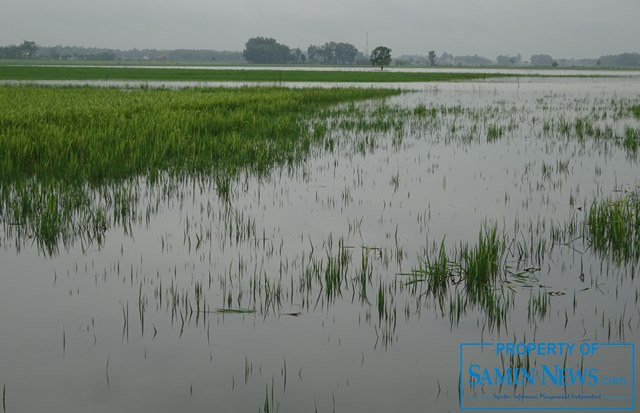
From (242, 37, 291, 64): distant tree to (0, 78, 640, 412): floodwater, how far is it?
177 m

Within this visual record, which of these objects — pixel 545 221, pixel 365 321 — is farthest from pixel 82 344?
pixel 545 221

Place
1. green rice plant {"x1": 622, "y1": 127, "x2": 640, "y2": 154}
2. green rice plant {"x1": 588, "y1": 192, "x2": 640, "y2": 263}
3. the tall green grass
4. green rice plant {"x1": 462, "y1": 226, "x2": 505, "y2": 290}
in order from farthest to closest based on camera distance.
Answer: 1. green rice plant {"x1": 622, "y1": 127, "x2": 640, "y2": 154}
2. the tall green grass
3. green rice plant {"x1": 588, "y1": 192, "x2": 640, "y2": 263}
4. green rice plant {"x1": 462, "y1": 226, "x2": 505, "y2": 290}

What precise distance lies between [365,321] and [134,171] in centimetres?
622

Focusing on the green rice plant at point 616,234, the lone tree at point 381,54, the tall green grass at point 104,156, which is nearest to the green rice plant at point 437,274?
the green rice plant at point 616,234

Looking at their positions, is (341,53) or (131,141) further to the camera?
(341,53)

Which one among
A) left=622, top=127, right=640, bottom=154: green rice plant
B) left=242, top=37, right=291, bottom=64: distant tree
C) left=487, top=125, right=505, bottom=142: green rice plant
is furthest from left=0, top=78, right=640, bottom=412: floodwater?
left=242, top=37, right=291, bottom=64: distant tree

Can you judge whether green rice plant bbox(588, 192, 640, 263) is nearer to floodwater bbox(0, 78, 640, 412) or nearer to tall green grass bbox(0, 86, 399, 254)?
floodwater bbox(0, 78, 640, 412)

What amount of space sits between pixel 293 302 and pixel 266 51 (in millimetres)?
180967

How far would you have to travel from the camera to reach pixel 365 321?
4145 mm

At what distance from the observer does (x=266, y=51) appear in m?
180

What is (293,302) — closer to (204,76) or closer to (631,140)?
(631,140)

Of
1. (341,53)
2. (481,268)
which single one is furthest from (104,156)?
(341,53)

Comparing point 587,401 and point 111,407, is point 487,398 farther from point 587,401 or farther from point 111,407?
point 111,407

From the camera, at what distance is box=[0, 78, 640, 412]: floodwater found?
328 centimetres
